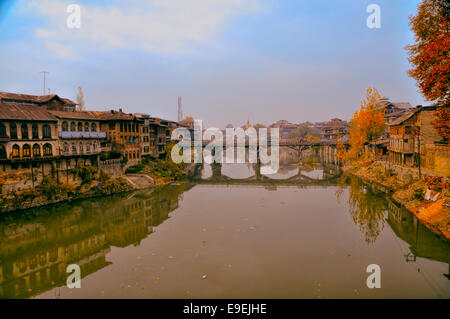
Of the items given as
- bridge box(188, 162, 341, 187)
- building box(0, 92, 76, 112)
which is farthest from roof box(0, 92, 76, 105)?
bridge box(188, 162, 341, 187)

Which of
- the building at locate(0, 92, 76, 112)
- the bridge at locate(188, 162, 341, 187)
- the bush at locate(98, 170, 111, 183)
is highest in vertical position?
the building at locate(0, 92, 76, 112)

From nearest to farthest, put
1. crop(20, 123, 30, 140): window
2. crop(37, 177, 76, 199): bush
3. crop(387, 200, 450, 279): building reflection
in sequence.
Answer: crop(387, 200, 450, 279): building reflection
crop(37, 177, 76, 199): bush
crop(20, 123, 30, 140): window

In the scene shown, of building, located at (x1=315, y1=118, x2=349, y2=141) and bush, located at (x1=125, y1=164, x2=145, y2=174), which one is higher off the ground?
building, located at (x1=315, y1=118, x2=349, y2=141)

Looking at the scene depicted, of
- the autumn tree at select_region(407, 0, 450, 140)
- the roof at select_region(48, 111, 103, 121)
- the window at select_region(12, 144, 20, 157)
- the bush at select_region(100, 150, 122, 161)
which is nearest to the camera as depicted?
the autumn tree at select_region(407, 0, 450, 140)

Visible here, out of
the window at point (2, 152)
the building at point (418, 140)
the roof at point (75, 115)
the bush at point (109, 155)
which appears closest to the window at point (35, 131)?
the window at point (2, 152)

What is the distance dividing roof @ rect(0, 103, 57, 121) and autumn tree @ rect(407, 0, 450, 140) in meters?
44.2

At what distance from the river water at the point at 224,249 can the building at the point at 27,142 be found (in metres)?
5.72

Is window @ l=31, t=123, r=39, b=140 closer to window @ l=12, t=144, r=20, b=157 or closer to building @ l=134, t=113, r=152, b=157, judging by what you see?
window @ l=12, t=144, r=20, b=157

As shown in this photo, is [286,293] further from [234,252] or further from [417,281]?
[417,281]

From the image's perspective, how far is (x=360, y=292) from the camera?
17.4 m

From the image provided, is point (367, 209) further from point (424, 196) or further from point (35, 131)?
point (35, 131)

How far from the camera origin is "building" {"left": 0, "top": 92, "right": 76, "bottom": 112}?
43281 millimetres

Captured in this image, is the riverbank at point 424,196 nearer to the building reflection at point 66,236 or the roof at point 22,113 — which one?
the building reflection at point 66,236
